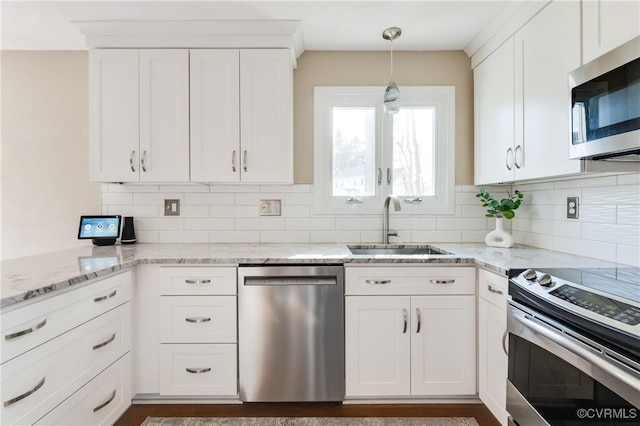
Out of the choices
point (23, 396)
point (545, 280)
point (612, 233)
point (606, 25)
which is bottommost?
point (23, 396)

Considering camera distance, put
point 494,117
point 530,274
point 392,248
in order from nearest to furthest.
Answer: point 530,274
point 494,117
point 392,248

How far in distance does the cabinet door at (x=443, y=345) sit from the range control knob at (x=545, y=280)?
22.0 inches

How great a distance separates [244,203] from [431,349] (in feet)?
5.21

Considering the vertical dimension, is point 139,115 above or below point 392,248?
above

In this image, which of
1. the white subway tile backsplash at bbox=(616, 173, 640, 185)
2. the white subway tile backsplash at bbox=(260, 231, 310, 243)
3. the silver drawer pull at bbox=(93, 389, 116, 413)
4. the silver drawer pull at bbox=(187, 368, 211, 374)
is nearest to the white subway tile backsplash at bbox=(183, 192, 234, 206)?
the white subway tile backsplash at bbox=(260, 231, 310, 243)

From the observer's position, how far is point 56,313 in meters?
1.30

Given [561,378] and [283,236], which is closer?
[561,378]

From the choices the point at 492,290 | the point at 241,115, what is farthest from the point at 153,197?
the point at 492,290

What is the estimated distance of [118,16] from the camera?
2.03 metres

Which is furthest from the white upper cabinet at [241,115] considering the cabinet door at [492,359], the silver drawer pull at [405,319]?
the cabinet door at [492,359]

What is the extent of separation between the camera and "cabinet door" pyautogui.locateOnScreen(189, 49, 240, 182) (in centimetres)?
214

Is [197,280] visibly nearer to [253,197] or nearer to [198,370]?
[198,370]

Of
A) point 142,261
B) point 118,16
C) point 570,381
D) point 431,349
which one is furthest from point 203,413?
point 118,16

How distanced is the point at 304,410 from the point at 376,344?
0.56 meters
